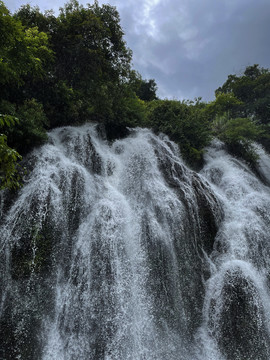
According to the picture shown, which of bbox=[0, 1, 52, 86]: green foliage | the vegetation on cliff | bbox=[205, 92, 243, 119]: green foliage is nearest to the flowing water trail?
the vegetation on cliff

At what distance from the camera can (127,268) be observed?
7.67 m

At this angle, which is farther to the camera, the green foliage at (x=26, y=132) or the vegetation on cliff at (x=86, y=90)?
the vegetation on cliff at (x=86, y=90)

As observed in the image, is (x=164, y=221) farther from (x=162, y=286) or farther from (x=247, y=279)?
(x=247, y=279)

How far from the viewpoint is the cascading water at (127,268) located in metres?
6.50

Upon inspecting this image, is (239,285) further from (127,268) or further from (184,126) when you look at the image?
(184,126)

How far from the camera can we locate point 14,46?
908cm

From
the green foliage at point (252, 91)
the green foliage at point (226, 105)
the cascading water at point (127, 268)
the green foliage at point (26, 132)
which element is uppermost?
the green foliage at point (252, 91)

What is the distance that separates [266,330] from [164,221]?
417cm

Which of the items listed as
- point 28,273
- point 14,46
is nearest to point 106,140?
point 14,46

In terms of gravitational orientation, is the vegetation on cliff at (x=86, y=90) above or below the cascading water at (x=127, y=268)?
above

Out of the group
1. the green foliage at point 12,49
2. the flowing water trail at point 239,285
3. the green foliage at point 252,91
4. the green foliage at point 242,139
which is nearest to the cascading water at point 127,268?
the flowing water trail at point 239,285

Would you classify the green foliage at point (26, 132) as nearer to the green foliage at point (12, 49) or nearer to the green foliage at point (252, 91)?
the green foliage at point (12, 49)

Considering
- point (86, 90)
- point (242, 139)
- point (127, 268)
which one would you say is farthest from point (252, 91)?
point (127, 268)

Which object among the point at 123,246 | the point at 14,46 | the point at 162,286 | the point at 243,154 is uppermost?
the point at 14,46
